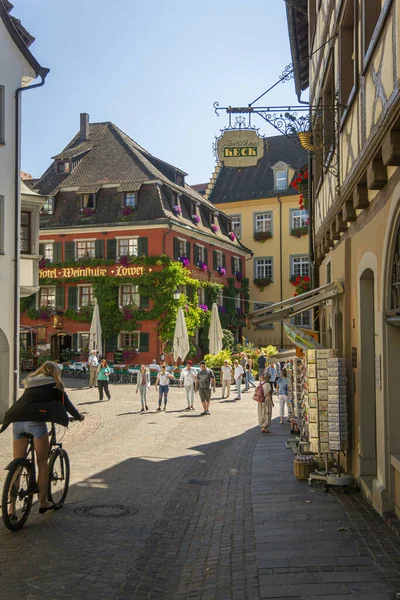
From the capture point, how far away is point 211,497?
10625mm

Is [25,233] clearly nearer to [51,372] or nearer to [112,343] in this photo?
[51,372]

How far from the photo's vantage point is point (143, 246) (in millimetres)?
40406

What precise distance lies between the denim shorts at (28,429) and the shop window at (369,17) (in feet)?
19.0

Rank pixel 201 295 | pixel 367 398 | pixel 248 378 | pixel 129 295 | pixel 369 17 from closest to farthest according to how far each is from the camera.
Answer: pixel 369 17, pixel 367 398, pixel 248 378, pixel 129 295, pixel 201 295

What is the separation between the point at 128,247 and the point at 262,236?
54.9ft

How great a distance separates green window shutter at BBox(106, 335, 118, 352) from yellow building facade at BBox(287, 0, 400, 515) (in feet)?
86.8

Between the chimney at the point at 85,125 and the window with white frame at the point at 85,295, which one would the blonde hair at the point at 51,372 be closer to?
the window with white frame at the point at 85,295

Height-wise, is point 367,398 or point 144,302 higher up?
point 144,302

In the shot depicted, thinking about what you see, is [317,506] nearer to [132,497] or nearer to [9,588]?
[132,497]

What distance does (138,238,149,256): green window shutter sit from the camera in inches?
1585

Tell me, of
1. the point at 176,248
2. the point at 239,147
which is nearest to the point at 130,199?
the point at 176,248

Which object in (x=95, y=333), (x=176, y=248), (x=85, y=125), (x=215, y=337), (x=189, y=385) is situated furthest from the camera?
(x=85, y=125)

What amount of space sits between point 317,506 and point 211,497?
6.31 feet

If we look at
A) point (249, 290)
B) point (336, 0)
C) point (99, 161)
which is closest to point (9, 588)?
point (336, 0)
